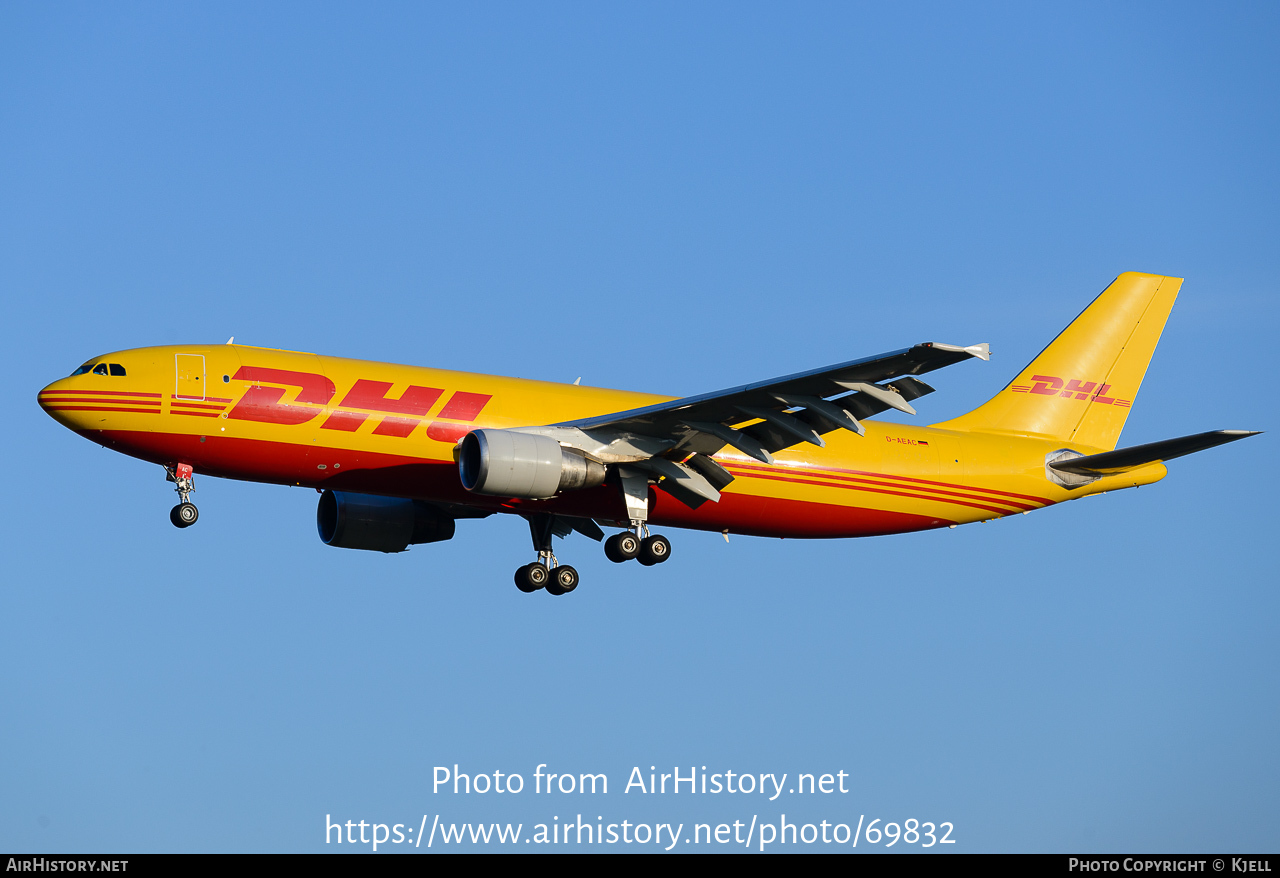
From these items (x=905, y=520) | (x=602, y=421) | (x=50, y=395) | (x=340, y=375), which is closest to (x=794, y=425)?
(x=602, y=421)

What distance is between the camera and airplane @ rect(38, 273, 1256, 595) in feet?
111

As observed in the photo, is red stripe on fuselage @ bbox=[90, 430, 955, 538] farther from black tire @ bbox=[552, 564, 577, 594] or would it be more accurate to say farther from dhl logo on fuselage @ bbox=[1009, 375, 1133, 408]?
dhl logo on fuselage @ bbox=[1009, 375, 1133, 408]

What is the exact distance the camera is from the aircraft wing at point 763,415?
31.8m

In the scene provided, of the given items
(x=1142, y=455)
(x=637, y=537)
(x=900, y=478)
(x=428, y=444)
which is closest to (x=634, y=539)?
(x=637, y=537)

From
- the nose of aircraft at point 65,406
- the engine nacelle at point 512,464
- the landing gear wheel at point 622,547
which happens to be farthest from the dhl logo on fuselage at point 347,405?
the landing gear wheel at point 622,547

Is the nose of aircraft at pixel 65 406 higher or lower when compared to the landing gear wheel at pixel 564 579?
higher

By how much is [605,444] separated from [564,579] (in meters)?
5.28

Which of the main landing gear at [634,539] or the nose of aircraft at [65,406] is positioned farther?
the main landing gear at [634,539]

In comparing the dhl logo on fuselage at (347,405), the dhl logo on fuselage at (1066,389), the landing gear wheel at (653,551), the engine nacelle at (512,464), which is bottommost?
the landing gear wheel at (653,551)

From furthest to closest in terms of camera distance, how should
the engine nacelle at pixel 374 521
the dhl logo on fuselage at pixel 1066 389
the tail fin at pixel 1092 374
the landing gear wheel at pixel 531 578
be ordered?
1. the dhl logo on fuselage at pixel 1066 389
2. the tail fin at pixel 1092 374
3. the engine nacelle at pixel 374 521
4. the landing gear wheel at pixel 531 578

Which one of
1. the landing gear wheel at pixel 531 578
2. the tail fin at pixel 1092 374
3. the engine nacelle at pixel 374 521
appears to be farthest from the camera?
the tail fin at pixel 1092 374

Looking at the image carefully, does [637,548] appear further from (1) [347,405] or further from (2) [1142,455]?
(2) [1142,455]

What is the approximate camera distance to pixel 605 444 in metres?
35.6

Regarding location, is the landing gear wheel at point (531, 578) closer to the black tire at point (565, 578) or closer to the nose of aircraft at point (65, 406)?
the black tire at point (565, 578)
